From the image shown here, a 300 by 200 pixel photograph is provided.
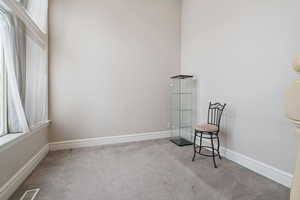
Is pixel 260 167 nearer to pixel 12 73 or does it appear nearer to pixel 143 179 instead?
pixel 143 179

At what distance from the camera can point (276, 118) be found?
205cm

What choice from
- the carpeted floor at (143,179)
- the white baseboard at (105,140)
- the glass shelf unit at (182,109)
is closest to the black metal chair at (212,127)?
the carpeted floor at (143,179)

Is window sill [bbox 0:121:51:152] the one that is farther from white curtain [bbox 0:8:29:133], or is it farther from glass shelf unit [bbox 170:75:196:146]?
glass shelf unit [bbox 170:75:196:146]

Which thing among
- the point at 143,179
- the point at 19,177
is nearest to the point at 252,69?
the point at 143,179

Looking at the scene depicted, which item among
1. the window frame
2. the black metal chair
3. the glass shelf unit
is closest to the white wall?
the black metal chair

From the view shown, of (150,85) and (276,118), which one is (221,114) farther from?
(150,85)

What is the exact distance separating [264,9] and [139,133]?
2.96 m

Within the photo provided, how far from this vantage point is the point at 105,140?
3469 millimetres

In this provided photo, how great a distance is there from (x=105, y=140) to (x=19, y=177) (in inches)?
63.1

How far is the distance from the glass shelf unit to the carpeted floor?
0.80 meters

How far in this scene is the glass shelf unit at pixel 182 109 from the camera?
3582 mm

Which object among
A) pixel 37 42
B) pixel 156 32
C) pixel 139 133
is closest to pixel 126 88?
pixel 139 133

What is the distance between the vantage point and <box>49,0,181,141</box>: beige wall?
3.19m

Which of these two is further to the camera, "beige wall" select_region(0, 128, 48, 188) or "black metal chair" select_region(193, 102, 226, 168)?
"black metal chair" select_region(193, 102, 226, 168)
